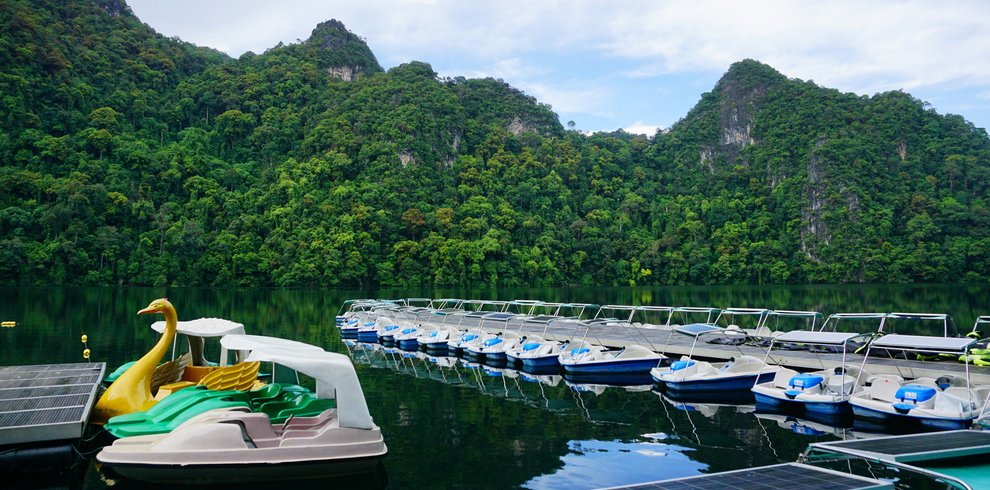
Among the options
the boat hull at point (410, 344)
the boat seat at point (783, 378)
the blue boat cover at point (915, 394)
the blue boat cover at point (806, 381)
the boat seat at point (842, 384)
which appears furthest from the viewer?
the boat hull at point (410, 344)

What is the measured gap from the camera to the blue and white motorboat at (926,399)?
46.7ft

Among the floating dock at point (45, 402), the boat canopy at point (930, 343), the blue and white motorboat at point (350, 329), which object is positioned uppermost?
the boat canopy at point (930, 343)

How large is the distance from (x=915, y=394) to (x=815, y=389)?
2.56 meters

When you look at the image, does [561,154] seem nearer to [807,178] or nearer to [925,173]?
[807,178]

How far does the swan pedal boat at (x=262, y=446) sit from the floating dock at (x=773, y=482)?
5557 millimetres

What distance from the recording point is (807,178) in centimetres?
12294

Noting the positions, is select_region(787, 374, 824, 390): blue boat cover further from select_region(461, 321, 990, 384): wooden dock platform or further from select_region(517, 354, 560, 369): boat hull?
select_region(517, 354, 560, 369): boat hull

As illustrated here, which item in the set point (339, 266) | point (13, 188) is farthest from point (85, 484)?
point (13, 188)

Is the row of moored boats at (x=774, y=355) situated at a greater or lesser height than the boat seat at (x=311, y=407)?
lesser

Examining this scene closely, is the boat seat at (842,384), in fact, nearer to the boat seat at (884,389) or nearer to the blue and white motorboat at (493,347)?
the boat seat at (884,389)

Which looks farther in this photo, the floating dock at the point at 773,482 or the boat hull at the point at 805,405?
the boat hull at the point at 805,405

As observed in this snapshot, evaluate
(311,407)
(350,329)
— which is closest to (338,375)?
(311,407)

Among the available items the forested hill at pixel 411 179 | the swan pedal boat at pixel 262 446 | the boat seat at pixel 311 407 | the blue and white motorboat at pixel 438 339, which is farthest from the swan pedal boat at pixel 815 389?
the forested hill at pixel 411 179

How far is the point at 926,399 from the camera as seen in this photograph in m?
14.7
